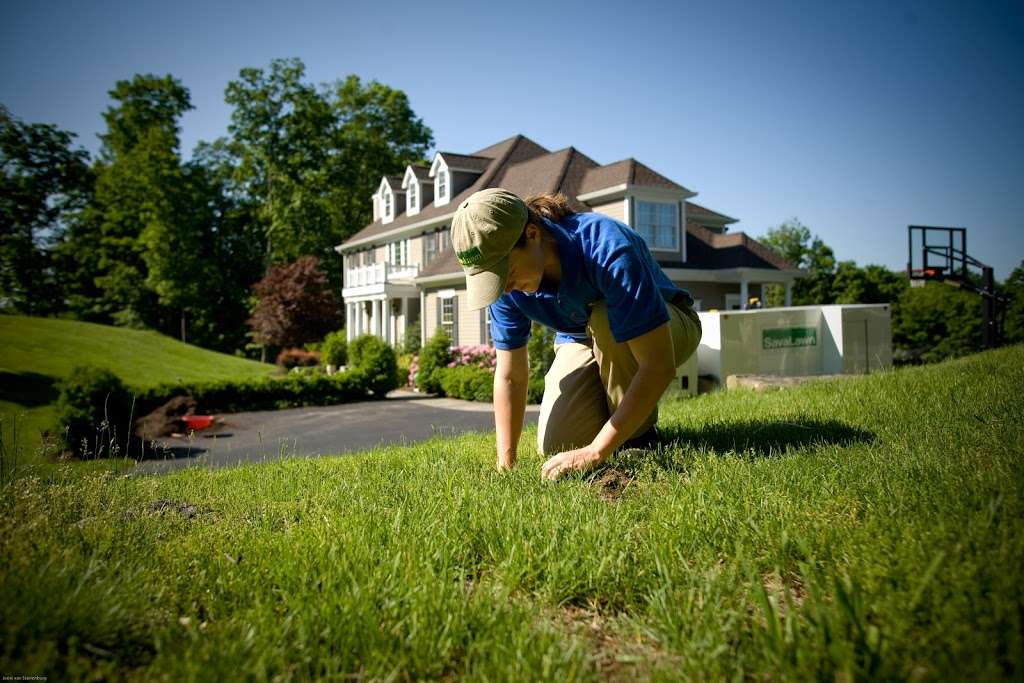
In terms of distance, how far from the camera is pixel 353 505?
2.71 meters

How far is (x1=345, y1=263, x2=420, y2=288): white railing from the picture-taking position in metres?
28.4

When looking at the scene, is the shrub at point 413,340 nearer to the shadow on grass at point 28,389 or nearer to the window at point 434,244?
the window at point 434,244

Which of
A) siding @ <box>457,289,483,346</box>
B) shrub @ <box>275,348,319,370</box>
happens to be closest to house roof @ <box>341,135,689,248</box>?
siding @ <box>457,289,483,346</box>

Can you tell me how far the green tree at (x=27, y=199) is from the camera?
9625 millimetres

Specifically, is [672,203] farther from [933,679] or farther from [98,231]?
[98,231]

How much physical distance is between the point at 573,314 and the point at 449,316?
69.8 feet

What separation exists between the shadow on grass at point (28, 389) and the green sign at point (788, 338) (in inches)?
471

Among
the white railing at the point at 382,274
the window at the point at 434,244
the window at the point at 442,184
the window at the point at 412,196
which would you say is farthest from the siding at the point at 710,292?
the window at the point at 412,196

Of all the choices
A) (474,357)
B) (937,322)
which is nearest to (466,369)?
(474,357)

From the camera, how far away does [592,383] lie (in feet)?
12.2

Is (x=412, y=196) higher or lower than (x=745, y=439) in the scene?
higher

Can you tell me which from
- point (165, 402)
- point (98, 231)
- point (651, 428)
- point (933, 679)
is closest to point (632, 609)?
point (933, 679)

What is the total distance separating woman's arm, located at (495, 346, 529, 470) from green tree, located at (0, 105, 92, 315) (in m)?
9.16

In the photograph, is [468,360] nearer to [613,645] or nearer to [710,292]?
[710,292]
